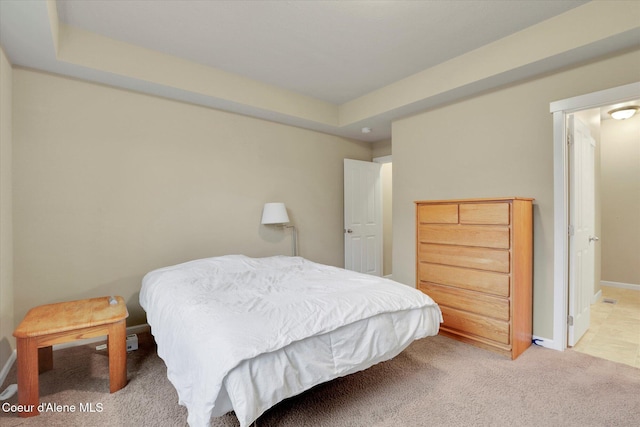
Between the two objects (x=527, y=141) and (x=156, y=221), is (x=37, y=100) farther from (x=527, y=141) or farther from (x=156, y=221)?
(x=527, y=141)

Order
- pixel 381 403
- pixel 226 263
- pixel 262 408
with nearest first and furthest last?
pixel 262 408 → pixel 381 403 → pixel 226 263

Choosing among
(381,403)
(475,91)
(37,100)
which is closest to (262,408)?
(381,403)

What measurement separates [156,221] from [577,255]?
13.0 ft

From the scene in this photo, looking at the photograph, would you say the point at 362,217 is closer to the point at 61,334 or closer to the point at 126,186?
the point at 126,186

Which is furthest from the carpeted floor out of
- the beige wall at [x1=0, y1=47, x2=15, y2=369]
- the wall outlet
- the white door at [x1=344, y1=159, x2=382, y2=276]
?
the white door at [x1=344, y1=159, x2=382, y2=276]

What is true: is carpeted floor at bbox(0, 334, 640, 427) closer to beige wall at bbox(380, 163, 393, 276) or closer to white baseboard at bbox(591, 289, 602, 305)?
white baseboard at bbox(591, 289, 602, 305)

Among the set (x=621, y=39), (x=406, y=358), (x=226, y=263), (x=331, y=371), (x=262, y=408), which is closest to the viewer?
(x=262, y=408)

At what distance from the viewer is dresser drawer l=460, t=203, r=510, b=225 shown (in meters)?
2.46

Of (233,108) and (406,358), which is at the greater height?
(233,108)

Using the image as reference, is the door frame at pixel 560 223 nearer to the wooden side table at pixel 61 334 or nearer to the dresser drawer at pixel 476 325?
the dresser drawer at pixel 476 325

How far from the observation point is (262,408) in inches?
52.5

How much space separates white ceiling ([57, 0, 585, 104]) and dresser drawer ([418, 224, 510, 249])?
5.34 feet

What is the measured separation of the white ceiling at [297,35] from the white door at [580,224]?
29.8 inches

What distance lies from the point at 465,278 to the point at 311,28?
2502mm
